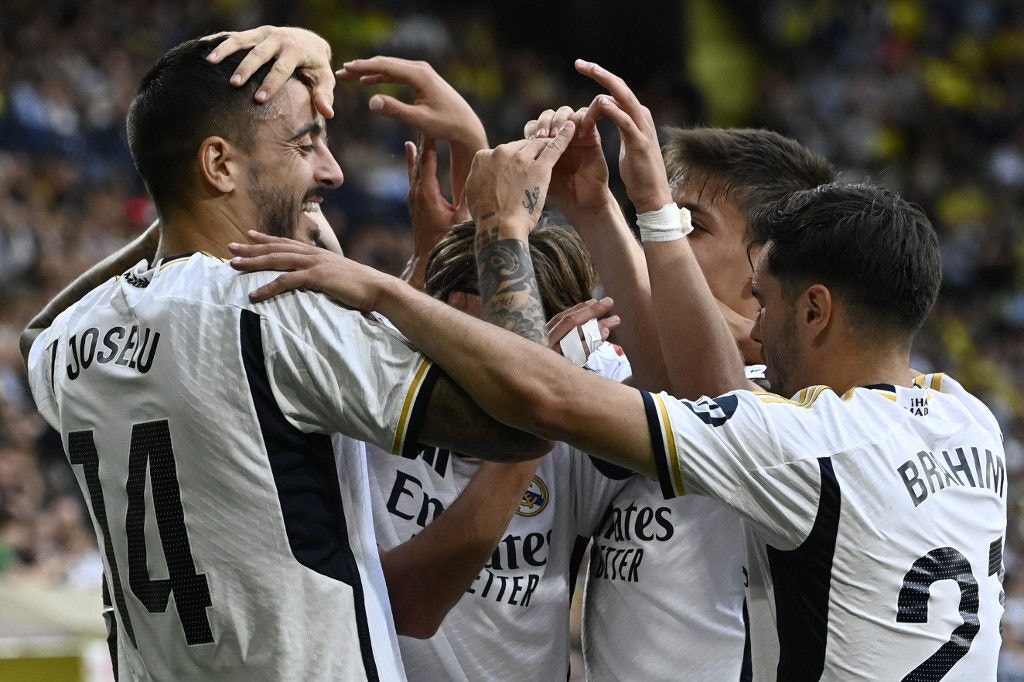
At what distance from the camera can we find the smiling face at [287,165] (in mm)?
2824

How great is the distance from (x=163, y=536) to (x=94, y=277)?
1.30 metres

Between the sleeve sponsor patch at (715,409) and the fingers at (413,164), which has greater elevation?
the fingers at (413,164)

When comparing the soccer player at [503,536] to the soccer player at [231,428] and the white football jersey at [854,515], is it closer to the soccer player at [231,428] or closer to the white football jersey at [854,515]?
the soccer player at [231,428]

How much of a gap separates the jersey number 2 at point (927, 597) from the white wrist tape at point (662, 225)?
3.09 ft

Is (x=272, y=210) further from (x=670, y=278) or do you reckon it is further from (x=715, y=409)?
(x=715, y=409)

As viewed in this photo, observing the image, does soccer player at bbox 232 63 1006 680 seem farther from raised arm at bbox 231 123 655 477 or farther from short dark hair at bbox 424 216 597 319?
short dark hair at bbox 424 216 597 319

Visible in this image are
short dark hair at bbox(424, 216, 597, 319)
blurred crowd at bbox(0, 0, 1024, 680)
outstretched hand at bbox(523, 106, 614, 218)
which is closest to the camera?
outstretched hand at bbox(523, 106, 614, 218)

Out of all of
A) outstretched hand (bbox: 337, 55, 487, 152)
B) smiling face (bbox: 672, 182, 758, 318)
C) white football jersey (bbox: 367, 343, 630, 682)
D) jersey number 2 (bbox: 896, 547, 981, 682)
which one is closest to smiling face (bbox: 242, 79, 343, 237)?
outstretched hand (bbox: 337, 55, 487, 152)

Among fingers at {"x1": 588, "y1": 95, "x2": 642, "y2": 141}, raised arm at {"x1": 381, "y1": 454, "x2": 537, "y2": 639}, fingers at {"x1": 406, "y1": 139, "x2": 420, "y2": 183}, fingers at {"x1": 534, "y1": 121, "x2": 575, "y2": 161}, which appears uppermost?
fingers at {"x1": 588, "y1": 95, "x2": 642, "y2": 141}

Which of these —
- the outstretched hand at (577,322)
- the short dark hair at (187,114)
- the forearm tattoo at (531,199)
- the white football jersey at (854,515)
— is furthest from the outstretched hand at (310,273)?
the white football jersey at (854,515)

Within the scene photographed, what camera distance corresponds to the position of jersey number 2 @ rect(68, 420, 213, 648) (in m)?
2.63

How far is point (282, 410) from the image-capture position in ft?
8.46

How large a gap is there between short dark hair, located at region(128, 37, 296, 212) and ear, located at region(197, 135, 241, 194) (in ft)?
0.06

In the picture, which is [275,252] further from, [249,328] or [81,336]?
[81,336]
